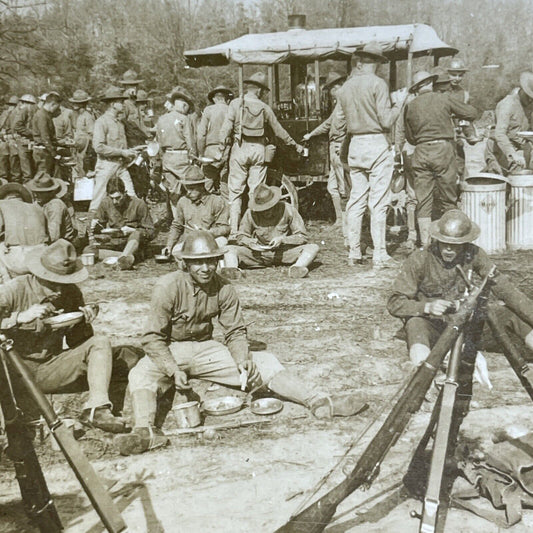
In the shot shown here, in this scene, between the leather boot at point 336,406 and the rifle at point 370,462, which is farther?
the leather boot at point 336,406

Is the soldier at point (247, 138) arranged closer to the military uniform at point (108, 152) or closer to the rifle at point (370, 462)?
the military uniform at point (108, 152)

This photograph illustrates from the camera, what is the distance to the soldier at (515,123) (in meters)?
10.1

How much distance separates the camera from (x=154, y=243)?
1145cm

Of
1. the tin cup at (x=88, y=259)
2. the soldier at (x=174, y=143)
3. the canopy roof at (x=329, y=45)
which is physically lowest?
the tin cup at (x=88, y=259)

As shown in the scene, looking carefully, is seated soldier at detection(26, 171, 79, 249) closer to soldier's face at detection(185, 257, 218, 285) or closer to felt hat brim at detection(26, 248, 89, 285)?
felt hat brim at detection(26, 248, 89, 285)

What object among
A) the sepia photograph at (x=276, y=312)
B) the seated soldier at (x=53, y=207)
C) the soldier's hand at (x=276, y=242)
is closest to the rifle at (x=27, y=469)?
the sepia photograph at (x=276, y=312)

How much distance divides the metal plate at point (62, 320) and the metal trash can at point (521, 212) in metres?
6.52

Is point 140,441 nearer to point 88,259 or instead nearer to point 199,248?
point 199,248

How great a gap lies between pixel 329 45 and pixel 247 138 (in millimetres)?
2232

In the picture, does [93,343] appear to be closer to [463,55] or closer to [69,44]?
[463,55]

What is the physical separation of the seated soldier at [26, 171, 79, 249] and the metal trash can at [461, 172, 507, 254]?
17.3ft

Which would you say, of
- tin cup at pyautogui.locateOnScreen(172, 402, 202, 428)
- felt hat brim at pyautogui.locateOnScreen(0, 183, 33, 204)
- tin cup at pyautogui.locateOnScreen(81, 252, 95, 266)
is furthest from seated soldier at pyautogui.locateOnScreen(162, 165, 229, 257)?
tin cup at pyautogui.locateOnScreen(172, 402, 202, 428)

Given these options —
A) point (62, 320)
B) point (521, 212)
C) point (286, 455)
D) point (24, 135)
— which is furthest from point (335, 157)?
point (286, 455)

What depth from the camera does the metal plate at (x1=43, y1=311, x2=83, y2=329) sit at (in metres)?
5.43
